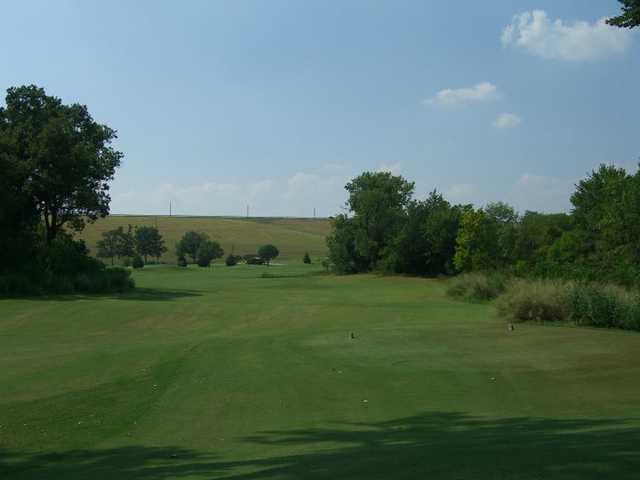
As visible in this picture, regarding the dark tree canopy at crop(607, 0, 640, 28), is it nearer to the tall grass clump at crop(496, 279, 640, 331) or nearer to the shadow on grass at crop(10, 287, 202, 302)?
the tall grass clump at crop(496, 279, 640, 331)

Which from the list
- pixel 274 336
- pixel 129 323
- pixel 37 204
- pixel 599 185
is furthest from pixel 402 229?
pixel 274 336

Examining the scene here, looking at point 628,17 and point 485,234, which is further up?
point 628,17

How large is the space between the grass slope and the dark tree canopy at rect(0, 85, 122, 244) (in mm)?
23058

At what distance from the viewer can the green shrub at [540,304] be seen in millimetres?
25703

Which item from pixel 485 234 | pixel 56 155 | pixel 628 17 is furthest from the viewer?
pixel 485 234

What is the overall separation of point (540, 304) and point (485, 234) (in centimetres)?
2775

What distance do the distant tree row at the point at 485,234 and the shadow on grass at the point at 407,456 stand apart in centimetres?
2118

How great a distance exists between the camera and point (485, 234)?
53312 millimetres

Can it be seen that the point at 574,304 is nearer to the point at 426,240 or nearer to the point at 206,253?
the point at 426,240

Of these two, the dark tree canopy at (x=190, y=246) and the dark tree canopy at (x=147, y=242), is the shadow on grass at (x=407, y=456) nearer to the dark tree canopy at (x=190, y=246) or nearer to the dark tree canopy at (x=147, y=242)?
the dark tree canopy at (x=190, y=246)

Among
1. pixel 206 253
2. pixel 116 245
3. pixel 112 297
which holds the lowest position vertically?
pixel 112 297

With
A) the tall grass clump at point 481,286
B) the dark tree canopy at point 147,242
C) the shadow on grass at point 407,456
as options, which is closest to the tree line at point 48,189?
the tall grass clump at point 481,286

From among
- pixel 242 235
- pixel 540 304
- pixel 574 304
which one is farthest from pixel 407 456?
A: pixel 242 235

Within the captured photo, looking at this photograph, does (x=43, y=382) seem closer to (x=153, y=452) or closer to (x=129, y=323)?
(x=153, y=452)
